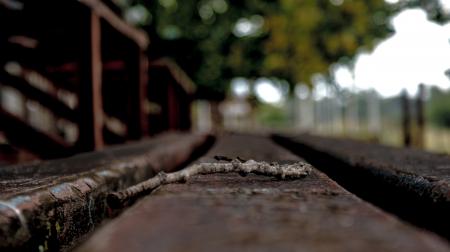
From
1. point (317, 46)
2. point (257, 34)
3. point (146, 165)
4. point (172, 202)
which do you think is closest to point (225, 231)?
point (172, 202)

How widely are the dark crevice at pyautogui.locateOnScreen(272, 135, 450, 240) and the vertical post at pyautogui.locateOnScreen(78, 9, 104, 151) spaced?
1546 mm

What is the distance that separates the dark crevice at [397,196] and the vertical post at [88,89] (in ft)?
5.07

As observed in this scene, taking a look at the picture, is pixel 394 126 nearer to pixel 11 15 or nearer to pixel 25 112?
pixel 25 112

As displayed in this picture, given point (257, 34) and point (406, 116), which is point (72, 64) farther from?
point (257, 34)

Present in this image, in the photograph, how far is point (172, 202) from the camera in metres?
0.91

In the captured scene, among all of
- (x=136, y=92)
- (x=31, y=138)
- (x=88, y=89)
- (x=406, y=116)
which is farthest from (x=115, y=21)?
(x=406, y=116)

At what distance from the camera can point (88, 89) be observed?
122 inches

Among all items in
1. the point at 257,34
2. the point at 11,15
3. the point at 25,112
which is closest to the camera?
the point at 11,15

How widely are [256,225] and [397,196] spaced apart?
826mm

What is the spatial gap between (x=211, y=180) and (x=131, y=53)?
4.01m

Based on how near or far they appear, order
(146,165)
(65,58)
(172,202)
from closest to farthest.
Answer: (172,202), (146,165), (65,58)

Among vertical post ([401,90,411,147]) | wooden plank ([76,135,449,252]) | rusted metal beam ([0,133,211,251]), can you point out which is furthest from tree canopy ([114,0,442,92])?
wooden plank ([76,135,449,252])

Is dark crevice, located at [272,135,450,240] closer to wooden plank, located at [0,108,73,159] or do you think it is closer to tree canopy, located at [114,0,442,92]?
wooden plank, located at [0,108,73,159]

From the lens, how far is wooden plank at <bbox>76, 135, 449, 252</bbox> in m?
0.64
